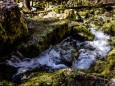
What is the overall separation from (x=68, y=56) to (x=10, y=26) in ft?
8.19

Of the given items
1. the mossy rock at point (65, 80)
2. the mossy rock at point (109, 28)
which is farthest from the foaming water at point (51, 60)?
the mossy rock at point (109, 28)

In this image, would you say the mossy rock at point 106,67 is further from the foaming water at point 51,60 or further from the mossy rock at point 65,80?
the mossy rock at point 65,80

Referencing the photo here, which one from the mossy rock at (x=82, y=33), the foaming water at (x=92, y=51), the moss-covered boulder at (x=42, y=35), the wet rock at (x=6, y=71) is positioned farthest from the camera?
the mossy rock at (x=82, y=33)

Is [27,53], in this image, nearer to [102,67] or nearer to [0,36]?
[0,36]

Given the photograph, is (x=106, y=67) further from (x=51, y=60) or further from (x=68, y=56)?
(x=51, y=60)

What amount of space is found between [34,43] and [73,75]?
2.77m

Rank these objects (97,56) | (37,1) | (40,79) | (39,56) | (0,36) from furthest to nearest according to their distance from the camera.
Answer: (37,1) < (97,56) < (39,56) < (0,36) < (40,79)

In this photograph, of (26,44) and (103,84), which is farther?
(26,44)

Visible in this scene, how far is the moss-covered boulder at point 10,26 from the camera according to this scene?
6859 mm

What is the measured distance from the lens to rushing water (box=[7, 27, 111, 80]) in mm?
7539

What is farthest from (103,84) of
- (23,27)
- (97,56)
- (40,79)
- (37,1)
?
(37,1)

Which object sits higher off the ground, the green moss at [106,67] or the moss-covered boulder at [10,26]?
the moss-covered boulder at [10,26]

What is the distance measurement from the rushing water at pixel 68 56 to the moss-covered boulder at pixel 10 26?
58 cm

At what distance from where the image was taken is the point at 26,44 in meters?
7.86
